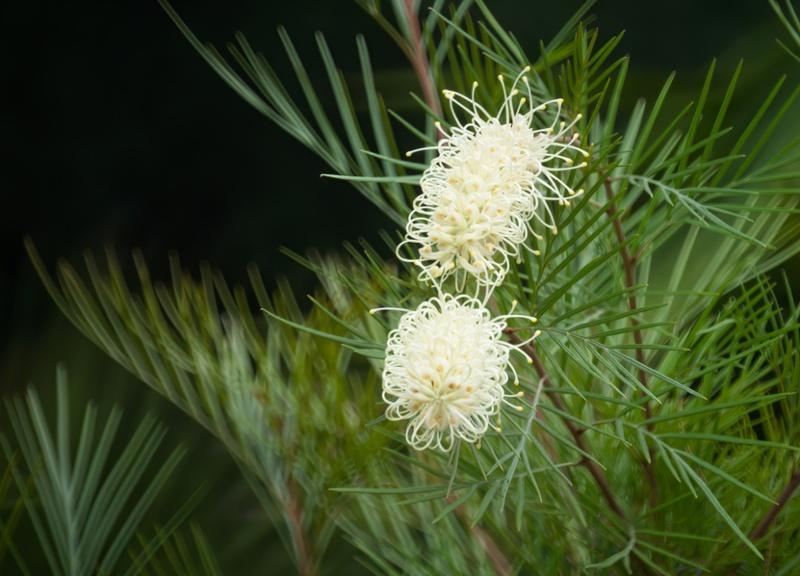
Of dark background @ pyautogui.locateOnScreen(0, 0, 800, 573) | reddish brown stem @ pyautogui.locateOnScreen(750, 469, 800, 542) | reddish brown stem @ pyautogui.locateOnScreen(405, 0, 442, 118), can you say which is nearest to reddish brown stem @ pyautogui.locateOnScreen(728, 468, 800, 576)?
reddish brown stem @ pyautogui.locateOnScreen(750, 469, 800, 542)

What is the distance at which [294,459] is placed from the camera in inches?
11.4

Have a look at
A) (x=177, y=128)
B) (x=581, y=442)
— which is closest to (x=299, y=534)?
(x=581, y=442)

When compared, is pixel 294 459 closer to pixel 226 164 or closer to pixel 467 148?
pixel 467 148

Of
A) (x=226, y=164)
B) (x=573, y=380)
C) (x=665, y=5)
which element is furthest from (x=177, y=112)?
(x=573, y=380)

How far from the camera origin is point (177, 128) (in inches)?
26.4

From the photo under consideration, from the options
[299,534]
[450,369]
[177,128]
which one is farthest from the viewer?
[177,128]

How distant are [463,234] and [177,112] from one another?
0.55 meters

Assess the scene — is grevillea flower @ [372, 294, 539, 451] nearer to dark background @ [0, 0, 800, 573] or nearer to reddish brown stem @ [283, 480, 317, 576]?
reddish brown stem @ [283, 480, 317, 576]

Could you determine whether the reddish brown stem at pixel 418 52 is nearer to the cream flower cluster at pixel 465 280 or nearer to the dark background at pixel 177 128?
the cream flower cluster at pixel 465 280

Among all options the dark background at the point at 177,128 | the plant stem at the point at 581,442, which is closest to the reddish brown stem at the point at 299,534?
the plant stem at the point at 581,442

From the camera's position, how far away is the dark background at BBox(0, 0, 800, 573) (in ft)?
2.13

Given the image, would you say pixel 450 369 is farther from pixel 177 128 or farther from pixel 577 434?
pixel 177 128

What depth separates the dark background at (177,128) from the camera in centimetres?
65

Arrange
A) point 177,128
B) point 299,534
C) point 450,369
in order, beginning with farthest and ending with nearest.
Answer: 1. point 177,128
2. point 299,534
3. point 450,369
